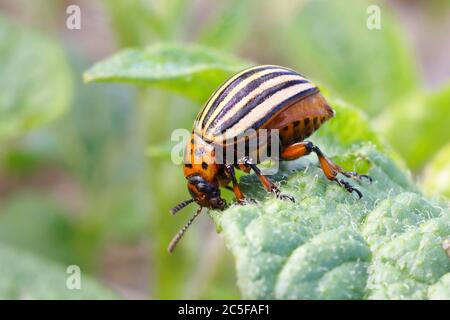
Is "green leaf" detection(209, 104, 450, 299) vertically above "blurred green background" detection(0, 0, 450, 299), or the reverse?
"blurred green background" detection(0, 0, 450, 299)

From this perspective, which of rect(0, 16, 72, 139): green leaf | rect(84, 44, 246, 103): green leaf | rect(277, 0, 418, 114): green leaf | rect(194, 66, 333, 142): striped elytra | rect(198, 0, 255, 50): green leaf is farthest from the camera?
rect(277, 0, 418, 114): green leaf

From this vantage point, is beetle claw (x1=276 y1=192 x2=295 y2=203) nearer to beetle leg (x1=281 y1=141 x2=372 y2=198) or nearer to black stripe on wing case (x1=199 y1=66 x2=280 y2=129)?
beetle leg (x1=281 y1=141 x2=372 y2=198)

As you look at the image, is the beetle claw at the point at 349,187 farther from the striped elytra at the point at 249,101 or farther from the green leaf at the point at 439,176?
the green leaf at the point at 439,176

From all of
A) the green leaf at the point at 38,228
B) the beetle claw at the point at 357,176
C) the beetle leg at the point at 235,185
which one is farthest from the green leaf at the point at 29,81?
the beetle claw at the point at 357,176

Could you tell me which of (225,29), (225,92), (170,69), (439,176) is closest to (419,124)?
(439,176)

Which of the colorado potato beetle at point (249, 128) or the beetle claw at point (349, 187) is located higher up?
the colorado potato beetle at point (249, 128)

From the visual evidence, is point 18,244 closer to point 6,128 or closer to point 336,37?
point 6,128

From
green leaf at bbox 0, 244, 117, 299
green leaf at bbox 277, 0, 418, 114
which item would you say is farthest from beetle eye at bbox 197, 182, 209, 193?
green leaf at bbox 277, 0, 418, 114

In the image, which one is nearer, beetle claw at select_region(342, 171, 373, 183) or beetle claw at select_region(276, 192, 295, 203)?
beetle claw at select_region(276, 192, 295, 203)
